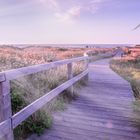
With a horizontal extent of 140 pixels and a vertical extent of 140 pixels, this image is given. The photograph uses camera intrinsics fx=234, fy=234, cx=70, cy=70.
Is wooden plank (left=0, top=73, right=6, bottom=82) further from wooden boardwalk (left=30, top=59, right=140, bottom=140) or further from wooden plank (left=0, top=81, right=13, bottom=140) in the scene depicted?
wooden boardwalk (left=30, top=59, right=140, bottom=140)

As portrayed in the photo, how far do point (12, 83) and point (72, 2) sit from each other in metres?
4.35

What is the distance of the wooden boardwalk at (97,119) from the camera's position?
4.05 meters

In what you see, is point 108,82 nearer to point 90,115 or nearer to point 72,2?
point 72,2

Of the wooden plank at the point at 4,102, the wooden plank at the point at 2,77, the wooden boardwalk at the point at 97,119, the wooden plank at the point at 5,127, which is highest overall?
the wooden plank at the point at 2,77

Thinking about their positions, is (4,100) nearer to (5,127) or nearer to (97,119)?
(5,127)

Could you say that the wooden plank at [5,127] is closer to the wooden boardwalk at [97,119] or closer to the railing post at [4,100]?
the railing post at [4,100]

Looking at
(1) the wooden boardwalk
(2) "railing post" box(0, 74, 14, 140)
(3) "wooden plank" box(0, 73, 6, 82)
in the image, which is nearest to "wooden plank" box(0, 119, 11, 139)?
(2) "railing post" box(0, 74, 14, 140)

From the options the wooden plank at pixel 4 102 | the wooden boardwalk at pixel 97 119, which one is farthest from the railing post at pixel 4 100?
the wooden boardwalk at pixel 97 119

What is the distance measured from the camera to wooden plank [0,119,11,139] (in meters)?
2.94

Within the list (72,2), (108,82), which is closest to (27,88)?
(72,2)

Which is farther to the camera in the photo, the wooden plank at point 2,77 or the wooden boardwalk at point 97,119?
the wooden boardwalk at point 97,119

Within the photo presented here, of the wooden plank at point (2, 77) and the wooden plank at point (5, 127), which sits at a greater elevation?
the wooden plank at point (2, 77)

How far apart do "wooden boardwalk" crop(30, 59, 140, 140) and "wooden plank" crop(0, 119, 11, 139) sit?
856mm

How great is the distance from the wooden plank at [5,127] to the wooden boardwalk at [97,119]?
0.86 metres
